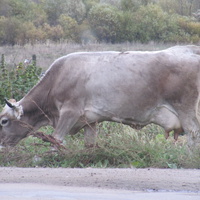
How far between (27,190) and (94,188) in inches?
26.5

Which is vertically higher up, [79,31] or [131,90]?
[131,90]

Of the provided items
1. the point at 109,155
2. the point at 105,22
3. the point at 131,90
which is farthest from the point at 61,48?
the point at 109,155

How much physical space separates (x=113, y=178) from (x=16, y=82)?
697 centimetres

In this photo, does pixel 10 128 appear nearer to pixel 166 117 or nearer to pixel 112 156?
pixel 112 156

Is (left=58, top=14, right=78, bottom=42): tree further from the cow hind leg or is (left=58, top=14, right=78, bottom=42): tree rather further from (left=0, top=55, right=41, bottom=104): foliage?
the cow hind leg

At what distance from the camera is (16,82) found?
12.6 metres

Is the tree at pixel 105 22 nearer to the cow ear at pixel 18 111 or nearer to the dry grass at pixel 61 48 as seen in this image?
the dry grass at pixel 61 48

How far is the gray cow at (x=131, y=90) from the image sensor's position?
859cm

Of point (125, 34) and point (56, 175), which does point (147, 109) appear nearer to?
point (56, 175)

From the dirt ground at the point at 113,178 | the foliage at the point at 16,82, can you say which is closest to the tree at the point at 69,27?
the foliage at the point at 16,82

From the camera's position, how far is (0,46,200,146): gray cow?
8.59m

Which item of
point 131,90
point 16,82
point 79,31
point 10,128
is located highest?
point 131,90

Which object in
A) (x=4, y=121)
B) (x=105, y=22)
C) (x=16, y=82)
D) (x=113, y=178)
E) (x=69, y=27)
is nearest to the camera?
(x=113, y=178)

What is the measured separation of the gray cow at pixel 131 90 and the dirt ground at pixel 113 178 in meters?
2.00
